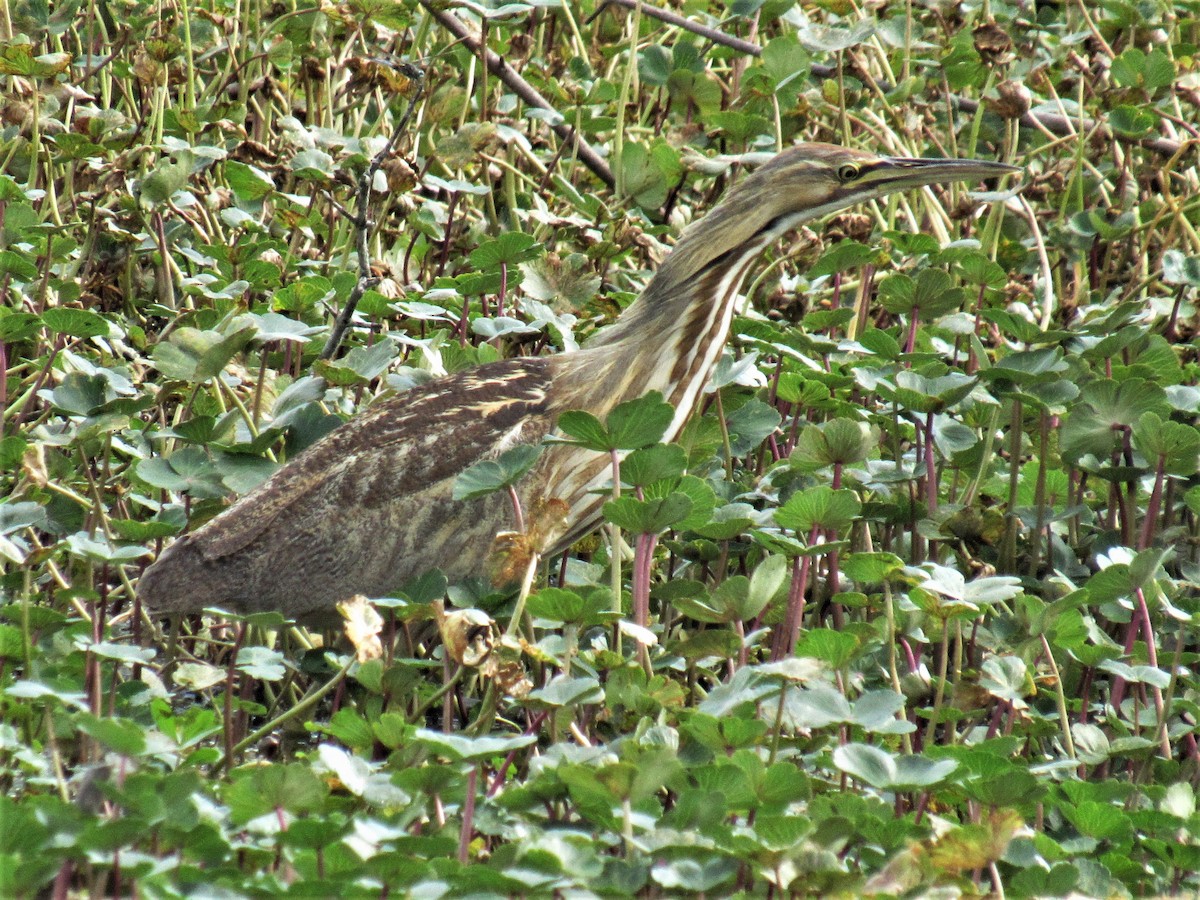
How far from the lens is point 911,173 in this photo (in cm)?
310

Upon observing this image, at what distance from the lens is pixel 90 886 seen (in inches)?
67.9

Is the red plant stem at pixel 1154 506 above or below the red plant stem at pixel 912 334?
below

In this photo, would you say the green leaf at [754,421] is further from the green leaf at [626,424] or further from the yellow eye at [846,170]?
the green leaf at [626,424]

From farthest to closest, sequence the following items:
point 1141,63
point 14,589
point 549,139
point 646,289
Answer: point 549,139 → point 1141,63 → point 646,289 → point 14,589

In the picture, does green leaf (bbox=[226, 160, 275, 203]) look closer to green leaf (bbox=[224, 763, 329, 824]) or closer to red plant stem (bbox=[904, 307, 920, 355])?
red plant stem (bbox=[904, 307, 920, 355])

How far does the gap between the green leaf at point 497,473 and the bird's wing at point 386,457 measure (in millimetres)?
590

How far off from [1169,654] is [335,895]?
1544 millimetres

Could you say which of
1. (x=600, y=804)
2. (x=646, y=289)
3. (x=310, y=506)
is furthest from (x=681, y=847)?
(x=646, y=289)

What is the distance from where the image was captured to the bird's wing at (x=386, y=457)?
2762mm

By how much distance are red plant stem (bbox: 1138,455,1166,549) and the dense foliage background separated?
0.04 m

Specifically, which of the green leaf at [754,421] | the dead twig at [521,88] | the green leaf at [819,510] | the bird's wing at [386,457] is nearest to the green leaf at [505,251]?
the bird's wing at [386,457]

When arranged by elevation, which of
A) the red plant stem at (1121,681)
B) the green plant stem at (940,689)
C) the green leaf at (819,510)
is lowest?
the red plant stem at (1121,681)

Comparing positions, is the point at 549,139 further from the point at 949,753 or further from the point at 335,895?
the point at 335,895

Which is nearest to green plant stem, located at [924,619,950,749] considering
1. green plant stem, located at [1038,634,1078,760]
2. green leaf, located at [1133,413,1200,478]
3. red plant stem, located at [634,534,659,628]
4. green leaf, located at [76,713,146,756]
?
green plant stem, located at [1038,634,1078,760]
